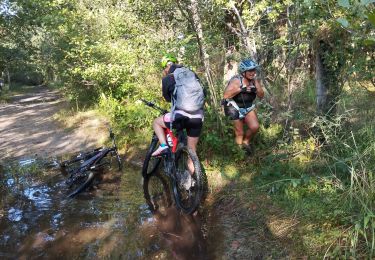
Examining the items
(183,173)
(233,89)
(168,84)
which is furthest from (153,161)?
(233,89)

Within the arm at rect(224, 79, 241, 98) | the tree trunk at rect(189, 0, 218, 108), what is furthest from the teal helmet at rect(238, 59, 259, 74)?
the tree trunk at rect(189, 0, 218, 108)

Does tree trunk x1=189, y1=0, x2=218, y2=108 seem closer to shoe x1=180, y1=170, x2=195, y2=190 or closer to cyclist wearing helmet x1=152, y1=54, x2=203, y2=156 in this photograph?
cyclist wearing helmet x1=152, y1=54, x2=203, y2=156

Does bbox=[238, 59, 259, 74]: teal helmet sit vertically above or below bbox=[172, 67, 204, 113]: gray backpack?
above

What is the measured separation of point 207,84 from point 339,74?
84.1 inches

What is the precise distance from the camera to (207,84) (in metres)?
6.40


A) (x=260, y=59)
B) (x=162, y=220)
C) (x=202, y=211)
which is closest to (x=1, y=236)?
(x=162, y=220)

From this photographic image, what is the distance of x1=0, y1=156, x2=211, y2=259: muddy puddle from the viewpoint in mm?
4316

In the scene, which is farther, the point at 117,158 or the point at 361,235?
the point at 117,158

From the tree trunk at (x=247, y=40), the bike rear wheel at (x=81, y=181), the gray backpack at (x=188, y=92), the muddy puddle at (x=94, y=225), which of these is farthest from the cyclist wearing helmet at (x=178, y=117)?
the tree trunk at (x=247, y=40)

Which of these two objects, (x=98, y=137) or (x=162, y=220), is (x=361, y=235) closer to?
(x=162, y=220)

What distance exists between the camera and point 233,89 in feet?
18.9

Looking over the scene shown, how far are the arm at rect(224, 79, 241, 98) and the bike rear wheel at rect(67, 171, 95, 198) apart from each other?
107 inches

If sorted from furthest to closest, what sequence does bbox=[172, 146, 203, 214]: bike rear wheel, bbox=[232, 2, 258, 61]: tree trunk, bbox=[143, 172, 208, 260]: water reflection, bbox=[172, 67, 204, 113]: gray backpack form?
1. bbox=[232, 2, 258, 61]: tree trunk
2. bbox=[172, 67, 204, 113]: gray backpack
3. bbox=[172, 146, 203, 214]: bike rear wheel
4. bbox=[143, 172, 208, 260]: water reflection

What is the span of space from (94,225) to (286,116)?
345 cm
